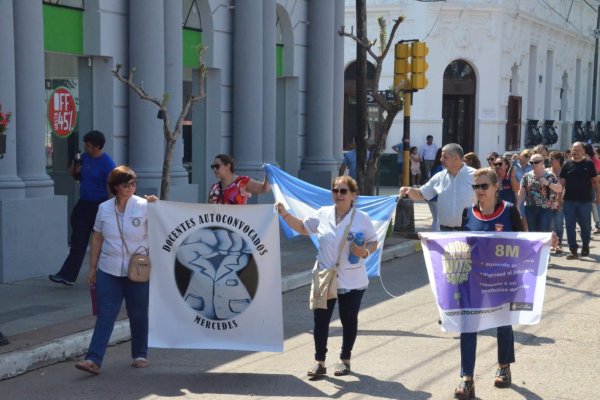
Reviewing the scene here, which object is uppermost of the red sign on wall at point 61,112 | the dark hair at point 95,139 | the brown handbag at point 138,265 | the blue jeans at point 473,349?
the red sign on wall at point 61,112

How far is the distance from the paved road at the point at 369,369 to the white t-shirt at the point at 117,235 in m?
0.91

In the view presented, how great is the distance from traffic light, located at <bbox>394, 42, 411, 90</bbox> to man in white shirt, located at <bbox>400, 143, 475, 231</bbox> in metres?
7.91

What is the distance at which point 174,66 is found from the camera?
16234 millimetres

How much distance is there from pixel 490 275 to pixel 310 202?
482 cm

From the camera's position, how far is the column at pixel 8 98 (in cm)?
1245

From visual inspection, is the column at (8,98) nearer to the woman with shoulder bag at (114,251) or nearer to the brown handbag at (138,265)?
the woman with shoulder bag at (114,251)

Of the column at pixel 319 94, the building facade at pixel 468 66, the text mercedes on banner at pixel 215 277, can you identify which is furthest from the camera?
the building facade at pixel 468 66

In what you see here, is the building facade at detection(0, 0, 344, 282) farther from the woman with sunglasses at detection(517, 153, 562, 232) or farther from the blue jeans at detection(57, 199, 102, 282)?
the woman with sunglasses at detection(517, 153, 562, 232)

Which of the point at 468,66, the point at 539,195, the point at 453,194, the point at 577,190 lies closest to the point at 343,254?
the point at 453,194

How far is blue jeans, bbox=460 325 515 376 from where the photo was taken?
25.5 ft

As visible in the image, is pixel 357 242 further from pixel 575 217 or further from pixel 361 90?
pixel 361 90

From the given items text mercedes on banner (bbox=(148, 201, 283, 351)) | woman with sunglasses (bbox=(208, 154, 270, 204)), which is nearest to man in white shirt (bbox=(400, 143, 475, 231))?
woman with sunglasses (bbox=(208, 154, 270, 204))

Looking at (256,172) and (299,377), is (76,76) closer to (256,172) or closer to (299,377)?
(256,172)

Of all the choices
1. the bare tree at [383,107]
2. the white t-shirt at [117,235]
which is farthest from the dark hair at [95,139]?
the bare tree at [383,107]
